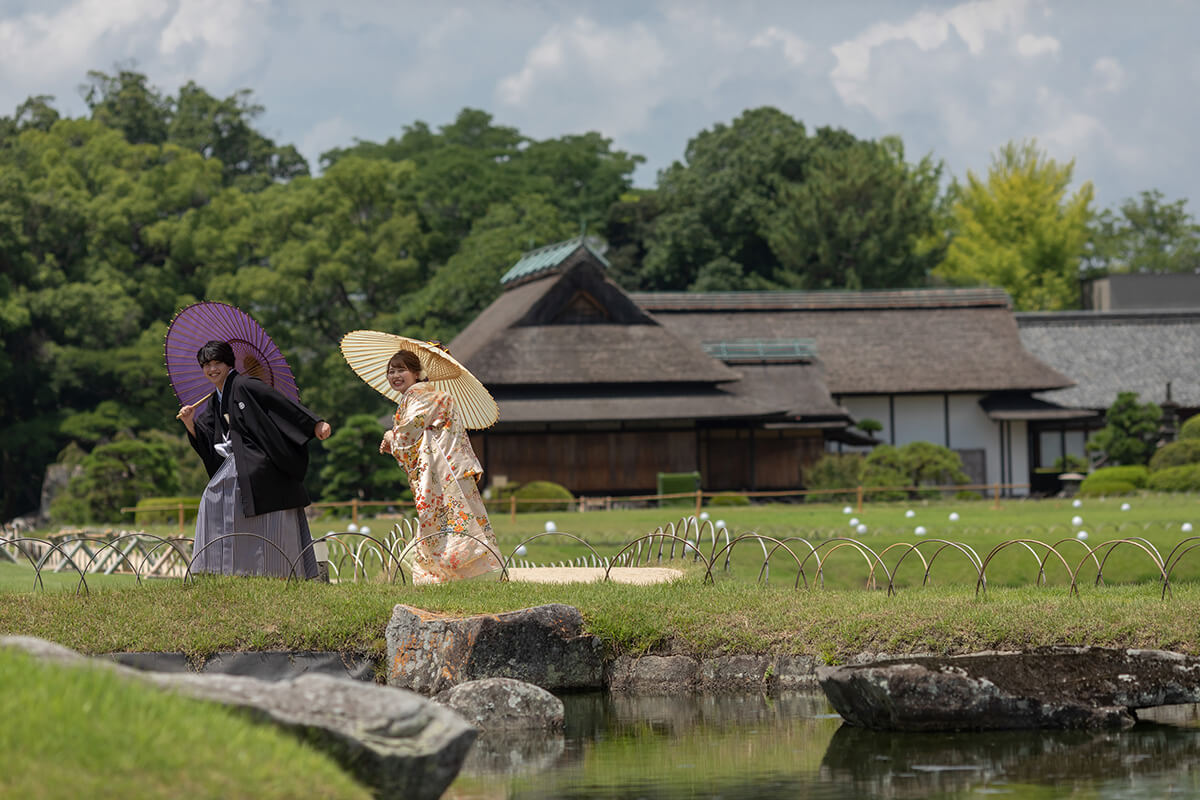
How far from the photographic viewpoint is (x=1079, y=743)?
7949mm

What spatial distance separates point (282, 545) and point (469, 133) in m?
49.3

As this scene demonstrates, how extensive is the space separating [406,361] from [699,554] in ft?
10.3

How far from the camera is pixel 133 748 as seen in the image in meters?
5.16

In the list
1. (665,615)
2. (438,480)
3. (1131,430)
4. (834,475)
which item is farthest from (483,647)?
(1131,430)

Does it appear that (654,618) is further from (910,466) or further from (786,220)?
(786,220)

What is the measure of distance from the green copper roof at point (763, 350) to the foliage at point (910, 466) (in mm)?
6314

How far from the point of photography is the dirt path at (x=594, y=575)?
12484mm

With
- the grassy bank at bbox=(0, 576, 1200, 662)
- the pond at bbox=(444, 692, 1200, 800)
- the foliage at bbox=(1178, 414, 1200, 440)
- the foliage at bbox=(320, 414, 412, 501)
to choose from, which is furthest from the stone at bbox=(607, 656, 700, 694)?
the foliage at bbox=(1178, 414, 1200, 440)

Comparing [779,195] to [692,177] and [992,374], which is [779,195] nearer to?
[692,177]

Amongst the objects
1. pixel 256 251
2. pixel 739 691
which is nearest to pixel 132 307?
pixel 256 251

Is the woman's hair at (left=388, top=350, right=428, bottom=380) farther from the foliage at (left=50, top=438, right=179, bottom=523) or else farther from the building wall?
the building wall

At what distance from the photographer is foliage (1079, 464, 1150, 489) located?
30.3m

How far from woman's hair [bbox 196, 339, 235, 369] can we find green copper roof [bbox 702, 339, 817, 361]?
2625 centimetres

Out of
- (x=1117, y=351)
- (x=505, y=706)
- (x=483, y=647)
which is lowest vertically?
(x=505, y=706)
